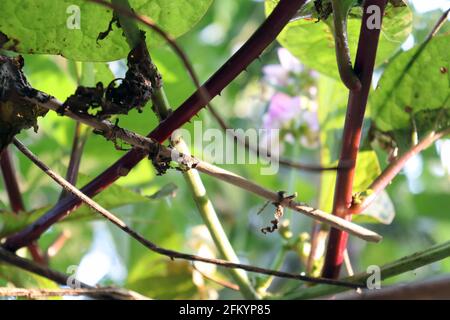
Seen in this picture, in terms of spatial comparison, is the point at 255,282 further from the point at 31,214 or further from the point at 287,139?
the point at 287,139

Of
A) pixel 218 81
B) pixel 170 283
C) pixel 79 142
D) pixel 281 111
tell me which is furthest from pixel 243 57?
pixel 281 111

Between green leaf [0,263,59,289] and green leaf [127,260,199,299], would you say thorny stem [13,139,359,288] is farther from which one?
green leaf [127,260,199,299]

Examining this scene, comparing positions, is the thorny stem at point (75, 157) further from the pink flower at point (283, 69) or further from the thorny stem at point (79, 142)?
the pink flower at point (283, 69)

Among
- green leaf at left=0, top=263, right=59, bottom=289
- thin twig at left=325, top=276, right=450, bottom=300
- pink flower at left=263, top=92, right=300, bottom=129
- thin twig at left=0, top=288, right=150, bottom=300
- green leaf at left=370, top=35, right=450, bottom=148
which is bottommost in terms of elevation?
thin twig at left=325, top=276, right=450, bottom=300

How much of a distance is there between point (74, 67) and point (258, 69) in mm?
674

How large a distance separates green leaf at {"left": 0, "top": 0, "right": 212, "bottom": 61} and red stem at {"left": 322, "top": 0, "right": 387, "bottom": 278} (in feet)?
0.43

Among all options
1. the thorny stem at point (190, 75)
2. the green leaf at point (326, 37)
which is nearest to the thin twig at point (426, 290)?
the thorny stem at point (190, 75)

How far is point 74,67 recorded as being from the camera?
0.85m

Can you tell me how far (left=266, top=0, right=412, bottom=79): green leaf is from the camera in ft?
2.13

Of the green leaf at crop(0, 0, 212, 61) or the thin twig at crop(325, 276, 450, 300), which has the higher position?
the green leaf at crop(0, 0, 212, 61)

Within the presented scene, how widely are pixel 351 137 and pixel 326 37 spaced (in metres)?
0.20

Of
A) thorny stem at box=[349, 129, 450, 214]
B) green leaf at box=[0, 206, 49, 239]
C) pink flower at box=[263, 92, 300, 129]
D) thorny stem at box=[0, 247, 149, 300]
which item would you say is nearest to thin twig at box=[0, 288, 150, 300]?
thorny stem at box=[0, 247, 149, 300]

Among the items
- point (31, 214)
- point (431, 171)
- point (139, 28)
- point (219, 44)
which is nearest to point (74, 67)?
point (31, 214)

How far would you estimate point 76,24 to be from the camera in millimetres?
Answer: 550
